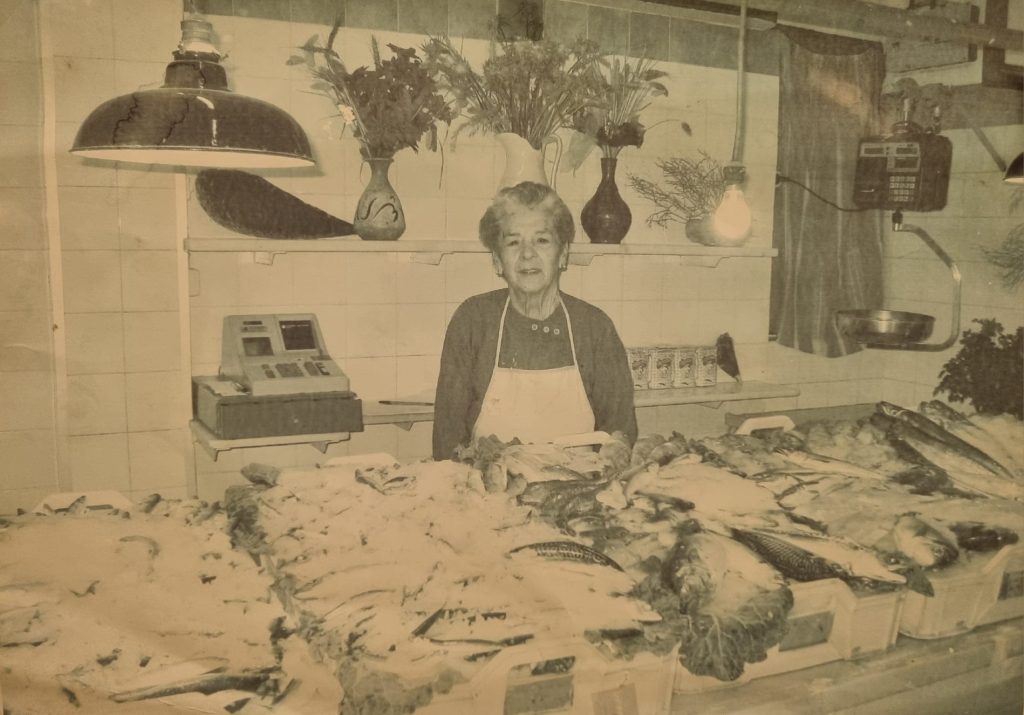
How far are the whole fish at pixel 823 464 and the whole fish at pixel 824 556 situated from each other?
1.29ft

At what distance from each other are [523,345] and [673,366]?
443 millimetres

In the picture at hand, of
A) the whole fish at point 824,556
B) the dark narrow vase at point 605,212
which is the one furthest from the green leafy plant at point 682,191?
the whole fish at point 824,556

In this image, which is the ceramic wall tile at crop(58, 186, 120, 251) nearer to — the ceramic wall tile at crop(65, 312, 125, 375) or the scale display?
the ceramic wall tile at crop(65, 312, 125, 375)

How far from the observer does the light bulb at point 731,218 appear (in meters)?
2.34

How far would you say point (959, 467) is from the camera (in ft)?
8.05

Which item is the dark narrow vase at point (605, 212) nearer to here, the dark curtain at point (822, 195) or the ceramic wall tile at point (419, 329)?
the ceramic wall tile at point (419, 329)

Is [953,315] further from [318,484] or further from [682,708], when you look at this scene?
[318,484]

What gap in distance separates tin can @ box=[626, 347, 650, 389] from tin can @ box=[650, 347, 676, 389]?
1 cm

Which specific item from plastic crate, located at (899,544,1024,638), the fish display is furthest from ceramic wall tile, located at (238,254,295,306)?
plastic crate, located at (899,544,1024,638)

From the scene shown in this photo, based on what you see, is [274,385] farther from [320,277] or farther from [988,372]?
[988,372]

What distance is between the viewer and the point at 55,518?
1667mm

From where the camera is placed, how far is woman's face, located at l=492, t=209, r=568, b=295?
2.09 meters

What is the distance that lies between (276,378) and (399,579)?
0.48m

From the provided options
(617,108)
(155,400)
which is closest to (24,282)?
(155,400)
